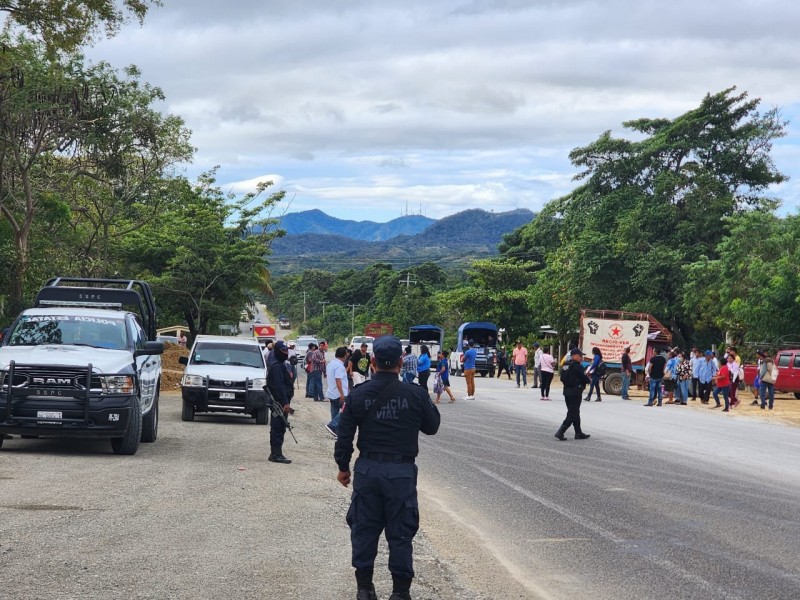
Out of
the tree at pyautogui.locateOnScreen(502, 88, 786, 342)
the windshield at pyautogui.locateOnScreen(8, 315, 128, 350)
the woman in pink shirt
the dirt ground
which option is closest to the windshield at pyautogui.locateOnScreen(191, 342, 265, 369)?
the windshield at pyautogui.locateOnScreen(8, 315, 128, 350)

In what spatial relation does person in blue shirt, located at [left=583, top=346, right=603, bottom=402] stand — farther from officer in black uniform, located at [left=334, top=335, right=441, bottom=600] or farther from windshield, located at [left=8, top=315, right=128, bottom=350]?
officer in black uniform, located at [left=334, top=335, right=441, bottom=600]

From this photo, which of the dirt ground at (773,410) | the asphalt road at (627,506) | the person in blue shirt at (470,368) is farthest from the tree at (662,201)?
the asphalt road at (627,506)

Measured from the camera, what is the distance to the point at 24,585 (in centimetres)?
696

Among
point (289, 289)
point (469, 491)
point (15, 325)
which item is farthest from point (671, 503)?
point (289, 289)

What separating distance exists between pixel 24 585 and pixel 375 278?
147879 millimetres

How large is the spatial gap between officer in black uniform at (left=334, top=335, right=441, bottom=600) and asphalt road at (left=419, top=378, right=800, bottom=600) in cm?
136

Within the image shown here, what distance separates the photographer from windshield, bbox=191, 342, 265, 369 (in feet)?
78.8

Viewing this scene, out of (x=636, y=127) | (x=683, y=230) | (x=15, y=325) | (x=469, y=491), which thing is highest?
(x=636, y=127)

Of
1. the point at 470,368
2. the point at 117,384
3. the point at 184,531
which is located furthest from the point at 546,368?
the point at 184,531

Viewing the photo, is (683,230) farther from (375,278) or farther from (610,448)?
(375,278)

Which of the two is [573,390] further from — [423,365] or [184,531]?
[423,365]

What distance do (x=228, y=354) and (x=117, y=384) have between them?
31.0ft

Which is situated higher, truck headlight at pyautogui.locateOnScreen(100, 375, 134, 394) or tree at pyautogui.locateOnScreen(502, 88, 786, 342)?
tree at pyautogui.locateOnScreen(502, 88, 786, 342)

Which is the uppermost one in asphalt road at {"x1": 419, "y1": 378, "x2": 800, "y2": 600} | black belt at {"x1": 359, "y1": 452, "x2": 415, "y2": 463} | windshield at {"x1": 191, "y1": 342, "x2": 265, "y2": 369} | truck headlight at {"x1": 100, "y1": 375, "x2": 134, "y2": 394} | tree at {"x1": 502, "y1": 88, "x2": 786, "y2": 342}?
tree at {"x1": 502, "y1": 88, "x2": 786, "y2": 342}
